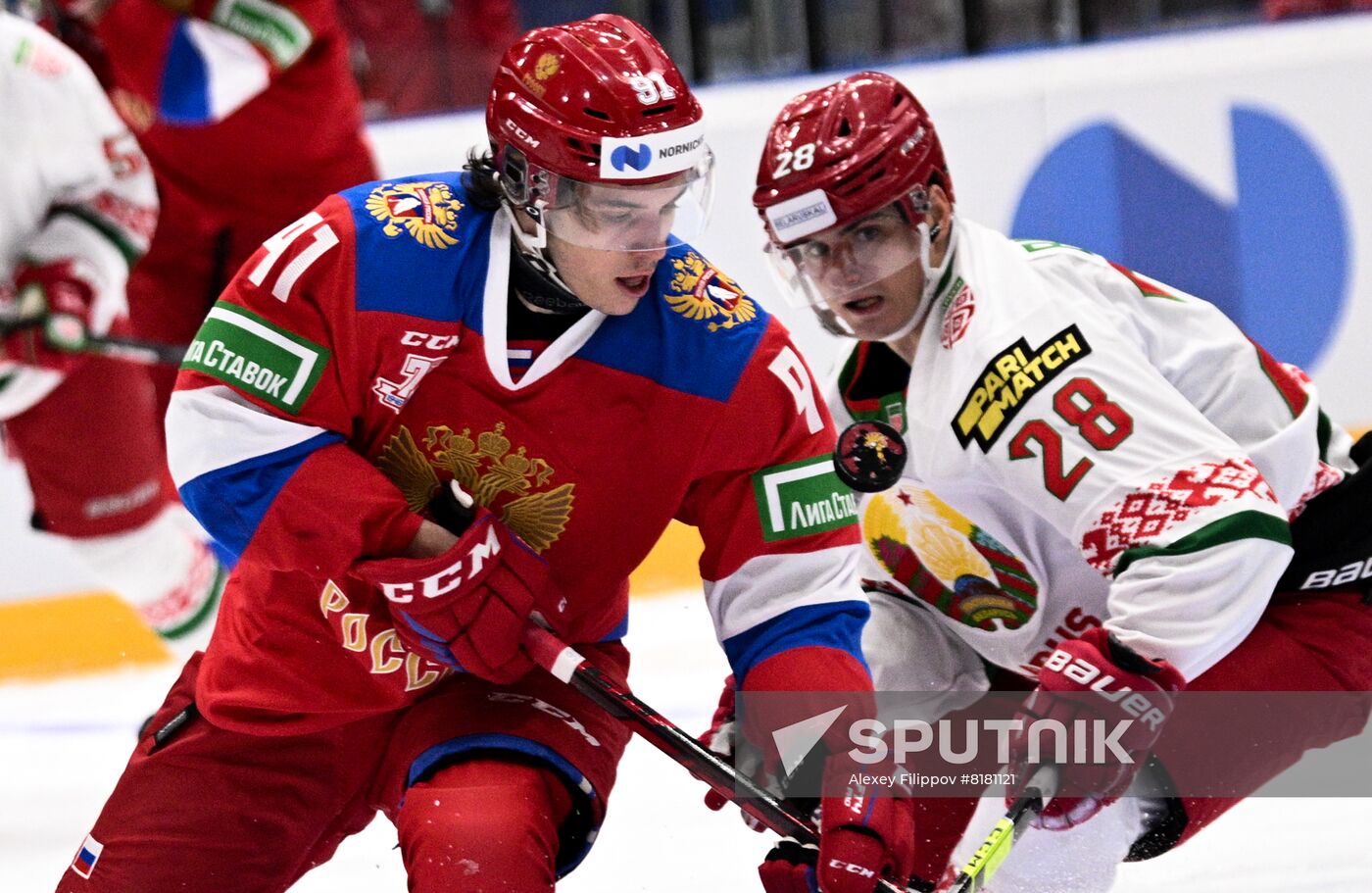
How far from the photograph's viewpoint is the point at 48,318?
3.92m

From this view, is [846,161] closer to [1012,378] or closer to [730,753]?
[1012,378]

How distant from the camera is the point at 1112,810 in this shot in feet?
8.08

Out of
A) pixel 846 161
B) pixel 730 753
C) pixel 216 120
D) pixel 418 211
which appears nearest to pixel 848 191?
pixel 846 161

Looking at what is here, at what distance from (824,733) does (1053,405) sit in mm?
480

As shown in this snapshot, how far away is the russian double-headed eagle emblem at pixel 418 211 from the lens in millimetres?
2129

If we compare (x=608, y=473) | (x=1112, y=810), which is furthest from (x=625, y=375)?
(x=1112, y=810)

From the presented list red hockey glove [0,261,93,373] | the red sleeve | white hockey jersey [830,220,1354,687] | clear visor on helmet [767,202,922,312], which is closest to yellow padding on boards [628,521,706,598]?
red hockey glove [0,261,93,373]

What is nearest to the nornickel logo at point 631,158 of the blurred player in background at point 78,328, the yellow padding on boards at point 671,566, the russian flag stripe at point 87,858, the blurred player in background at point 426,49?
the russian flag stripe at point 87,858

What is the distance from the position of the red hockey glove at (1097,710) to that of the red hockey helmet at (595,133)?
2.25ft

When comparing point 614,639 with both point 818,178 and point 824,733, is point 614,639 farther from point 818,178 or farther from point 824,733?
point 818,178

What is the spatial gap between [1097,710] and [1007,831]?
0.57ft

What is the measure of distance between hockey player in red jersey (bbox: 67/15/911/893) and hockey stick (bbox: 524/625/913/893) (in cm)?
5

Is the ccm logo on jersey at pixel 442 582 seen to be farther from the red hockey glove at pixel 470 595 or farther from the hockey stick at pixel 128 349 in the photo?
the hockey stick at pixel 128 349

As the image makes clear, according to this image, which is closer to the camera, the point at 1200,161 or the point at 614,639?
the point at 614,639
